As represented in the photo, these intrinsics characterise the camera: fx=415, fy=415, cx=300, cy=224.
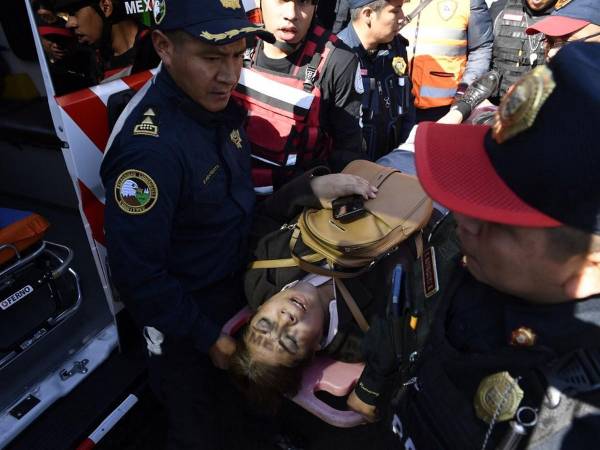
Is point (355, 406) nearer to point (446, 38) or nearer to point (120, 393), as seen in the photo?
point (120, 393)

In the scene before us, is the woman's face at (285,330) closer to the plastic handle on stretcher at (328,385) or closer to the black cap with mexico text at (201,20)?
the plastic handle on stretcher at (328,385)

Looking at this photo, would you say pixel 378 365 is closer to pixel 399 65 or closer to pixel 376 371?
pixel 376 371

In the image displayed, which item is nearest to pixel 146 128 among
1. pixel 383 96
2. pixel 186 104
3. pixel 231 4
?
pixel 186 104

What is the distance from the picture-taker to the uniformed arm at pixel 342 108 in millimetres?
2197

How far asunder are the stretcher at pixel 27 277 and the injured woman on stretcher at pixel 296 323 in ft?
3.17

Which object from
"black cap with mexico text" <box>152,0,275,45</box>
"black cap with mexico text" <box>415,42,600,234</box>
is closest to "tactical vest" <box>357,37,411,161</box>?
"black cap with mexico text" <box>152,0,275,45</box>

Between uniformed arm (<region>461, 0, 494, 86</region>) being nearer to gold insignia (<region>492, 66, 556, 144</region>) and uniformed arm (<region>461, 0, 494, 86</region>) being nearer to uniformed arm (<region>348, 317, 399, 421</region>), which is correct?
uniformed arm (<region>348, 317, 399, 421</region>)

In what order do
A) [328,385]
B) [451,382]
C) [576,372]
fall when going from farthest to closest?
1. [328,385]
2. [451,382]
3. [576,372]

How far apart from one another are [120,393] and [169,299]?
83 cm

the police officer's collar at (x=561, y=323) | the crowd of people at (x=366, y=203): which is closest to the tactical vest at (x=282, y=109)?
the crowd of people at (x=366, y=203)

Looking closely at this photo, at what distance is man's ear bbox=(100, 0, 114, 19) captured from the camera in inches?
67.4

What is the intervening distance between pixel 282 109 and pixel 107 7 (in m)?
0.87

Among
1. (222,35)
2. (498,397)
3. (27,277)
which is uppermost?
(222,35)

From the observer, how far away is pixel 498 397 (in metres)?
0.91
